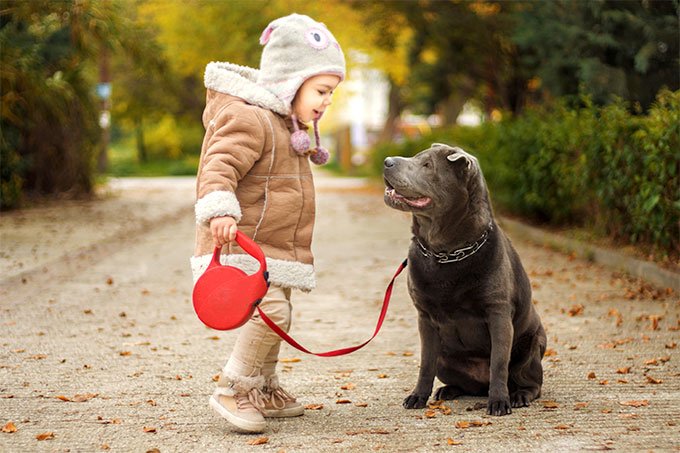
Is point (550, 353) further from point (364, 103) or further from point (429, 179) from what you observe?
point (364, 103)

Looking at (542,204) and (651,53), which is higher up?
(651,53)

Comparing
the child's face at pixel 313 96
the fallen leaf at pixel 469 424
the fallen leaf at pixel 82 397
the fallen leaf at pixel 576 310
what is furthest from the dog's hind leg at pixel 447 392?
the fallen leaf at pixel 576 310

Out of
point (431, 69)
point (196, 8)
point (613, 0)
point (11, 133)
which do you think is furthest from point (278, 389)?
point (196, 8)

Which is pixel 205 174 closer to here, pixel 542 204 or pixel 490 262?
pixel 490 262

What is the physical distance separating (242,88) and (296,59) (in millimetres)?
292

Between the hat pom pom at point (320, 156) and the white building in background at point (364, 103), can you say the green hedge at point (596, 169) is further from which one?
the white building in background at point (364, 103)

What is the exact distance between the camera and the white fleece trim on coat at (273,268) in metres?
4.75

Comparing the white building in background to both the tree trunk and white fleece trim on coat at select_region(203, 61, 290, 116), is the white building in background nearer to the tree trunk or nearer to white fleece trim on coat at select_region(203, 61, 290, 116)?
the tree trunk

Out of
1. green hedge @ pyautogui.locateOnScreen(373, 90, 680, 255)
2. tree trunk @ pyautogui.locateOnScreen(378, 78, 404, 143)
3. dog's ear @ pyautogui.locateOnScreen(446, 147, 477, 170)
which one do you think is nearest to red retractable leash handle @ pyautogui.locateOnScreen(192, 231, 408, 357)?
dog's ear @ pyautogui.locateOnScreen(446, 147, 477, 170)

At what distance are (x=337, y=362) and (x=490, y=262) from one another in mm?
1842

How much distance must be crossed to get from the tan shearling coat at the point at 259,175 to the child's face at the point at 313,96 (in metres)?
0.08

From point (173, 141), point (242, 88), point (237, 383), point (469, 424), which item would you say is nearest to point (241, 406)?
point (237, 383)

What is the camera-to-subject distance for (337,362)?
6.46 meters

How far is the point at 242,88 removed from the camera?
486 cm
